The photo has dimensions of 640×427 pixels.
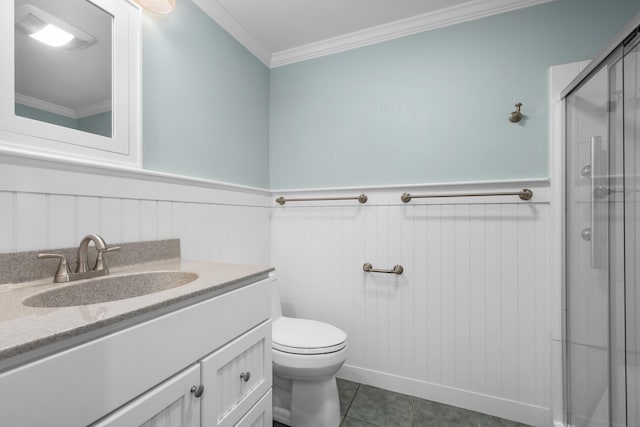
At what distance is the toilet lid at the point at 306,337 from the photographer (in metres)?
1.36

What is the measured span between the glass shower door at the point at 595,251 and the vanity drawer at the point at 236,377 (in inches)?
48.8

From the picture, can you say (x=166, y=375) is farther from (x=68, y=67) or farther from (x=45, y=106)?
(x=68, y=67)

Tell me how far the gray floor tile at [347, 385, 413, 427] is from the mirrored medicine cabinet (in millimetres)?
1681

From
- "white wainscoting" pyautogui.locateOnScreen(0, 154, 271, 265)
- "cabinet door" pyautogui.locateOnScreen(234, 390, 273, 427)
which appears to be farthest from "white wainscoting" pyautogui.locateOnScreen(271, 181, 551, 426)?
"cabinet door" pyautogui.locateOnScreen(234, 390, 273, 427)

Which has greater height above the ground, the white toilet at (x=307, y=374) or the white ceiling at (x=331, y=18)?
the white ceiling at (x=331, y=18)

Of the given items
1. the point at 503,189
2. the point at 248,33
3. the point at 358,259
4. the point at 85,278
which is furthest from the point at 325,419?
the point at 248,33

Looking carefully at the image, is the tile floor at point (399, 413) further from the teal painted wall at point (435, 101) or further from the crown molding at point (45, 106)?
the crown molding at point (45, 106)

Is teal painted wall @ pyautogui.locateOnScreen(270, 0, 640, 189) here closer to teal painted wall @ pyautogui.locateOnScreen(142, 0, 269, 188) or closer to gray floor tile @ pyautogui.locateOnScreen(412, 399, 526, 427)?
teal painted wall @ pyautogui.locateOnScreen(142, 0, 269, 188)

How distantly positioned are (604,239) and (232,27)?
2.14m

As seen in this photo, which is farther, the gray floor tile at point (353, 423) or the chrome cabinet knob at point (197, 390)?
the gray floor tile at point (353, 423)

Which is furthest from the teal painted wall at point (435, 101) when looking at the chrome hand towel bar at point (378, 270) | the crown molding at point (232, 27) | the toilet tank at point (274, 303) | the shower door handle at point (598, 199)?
the toilet tank at point (274, 303)

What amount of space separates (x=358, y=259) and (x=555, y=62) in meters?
1.51

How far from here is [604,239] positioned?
3.57 ft

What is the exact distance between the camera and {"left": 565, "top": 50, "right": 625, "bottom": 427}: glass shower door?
101 centimetres
